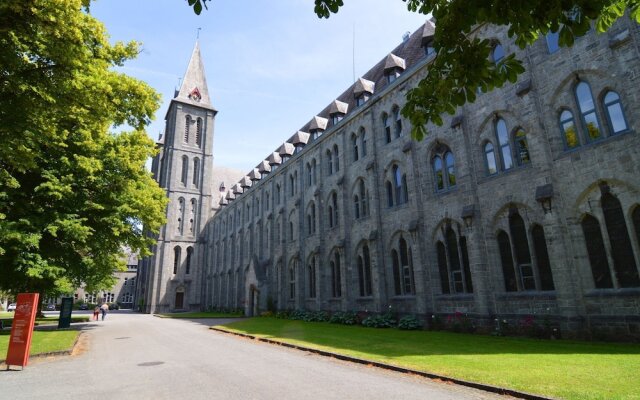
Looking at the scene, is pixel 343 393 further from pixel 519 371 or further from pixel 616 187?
pixel 616 187

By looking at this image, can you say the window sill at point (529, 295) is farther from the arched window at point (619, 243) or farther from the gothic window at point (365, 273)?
the gothic window at point (365, 273)

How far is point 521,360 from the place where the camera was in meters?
9.76

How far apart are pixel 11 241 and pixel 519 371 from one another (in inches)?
816

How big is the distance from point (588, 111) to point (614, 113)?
86 cm

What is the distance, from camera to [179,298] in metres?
55.9

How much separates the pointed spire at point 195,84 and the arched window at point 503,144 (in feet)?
182

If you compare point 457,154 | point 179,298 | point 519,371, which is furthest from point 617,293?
point 179,298

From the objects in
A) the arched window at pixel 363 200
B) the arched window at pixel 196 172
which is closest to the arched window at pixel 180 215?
the arched window at pixel 196 172

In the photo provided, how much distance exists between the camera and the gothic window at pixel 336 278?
27.5 m

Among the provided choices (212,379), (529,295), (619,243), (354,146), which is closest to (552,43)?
(619,243)

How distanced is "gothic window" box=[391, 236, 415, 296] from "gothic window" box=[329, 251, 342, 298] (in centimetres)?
611

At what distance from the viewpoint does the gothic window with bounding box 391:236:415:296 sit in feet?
68.9

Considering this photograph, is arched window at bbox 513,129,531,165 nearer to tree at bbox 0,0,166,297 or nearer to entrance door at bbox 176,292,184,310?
tree at bbox 0,0,166,297

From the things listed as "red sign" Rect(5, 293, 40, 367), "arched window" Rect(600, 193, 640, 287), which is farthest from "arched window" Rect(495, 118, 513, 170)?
"red sign" Rect(5, 293, 40, 367)
